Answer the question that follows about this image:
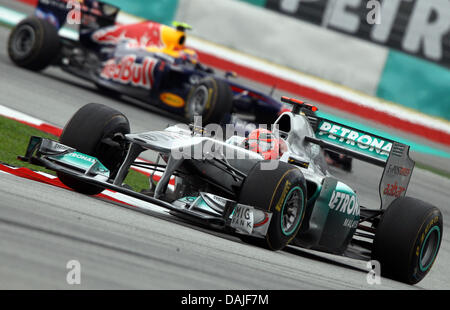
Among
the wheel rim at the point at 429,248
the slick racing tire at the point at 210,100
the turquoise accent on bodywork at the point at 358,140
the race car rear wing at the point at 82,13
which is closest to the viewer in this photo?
the wheel rim at the point at 429,248

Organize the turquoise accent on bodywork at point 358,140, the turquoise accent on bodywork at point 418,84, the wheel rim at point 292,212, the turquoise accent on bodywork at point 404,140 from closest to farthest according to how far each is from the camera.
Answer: the wheel rim at point 292,212, the turquoise accent on bodywork at point 358,140, the turquoise accent on bodywork at point 404,140, the turquoise accent on bodywork at point 418,84

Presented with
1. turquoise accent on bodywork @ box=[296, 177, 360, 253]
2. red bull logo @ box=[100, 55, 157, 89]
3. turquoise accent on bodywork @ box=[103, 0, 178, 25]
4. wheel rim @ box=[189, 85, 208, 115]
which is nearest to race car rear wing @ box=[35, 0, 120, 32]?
red bull logo @ box=[100, 55, 157, 89]

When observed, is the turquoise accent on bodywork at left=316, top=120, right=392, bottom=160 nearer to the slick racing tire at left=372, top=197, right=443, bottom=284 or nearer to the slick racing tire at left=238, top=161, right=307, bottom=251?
the slick racing tire at left=372, top=197, right=443, bottom=284

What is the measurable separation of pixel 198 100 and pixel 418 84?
9.33 metres

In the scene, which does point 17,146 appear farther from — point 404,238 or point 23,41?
point 23,41

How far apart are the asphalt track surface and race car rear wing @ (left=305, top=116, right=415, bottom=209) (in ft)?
2.63

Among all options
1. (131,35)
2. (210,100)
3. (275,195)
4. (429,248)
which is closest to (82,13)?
(131,35)

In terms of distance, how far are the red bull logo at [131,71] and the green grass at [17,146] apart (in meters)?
4.21

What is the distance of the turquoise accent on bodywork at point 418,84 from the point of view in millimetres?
21717

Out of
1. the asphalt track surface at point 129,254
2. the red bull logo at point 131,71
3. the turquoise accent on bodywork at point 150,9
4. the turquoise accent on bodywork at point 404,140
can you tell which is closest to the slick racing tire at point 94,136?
the asphalt track surface at point 129,254

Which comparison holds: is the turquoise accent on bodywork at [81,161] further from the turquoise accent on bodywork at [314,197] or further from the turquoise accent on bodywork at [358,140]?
the turquoise accent on bodywork at [358,140]

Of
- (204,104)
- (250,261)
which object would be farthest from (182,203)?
(204,104)

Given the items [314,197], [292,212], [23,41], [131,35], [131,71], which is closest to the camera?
[292,212]

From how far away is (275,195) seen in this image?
21.4 ft
